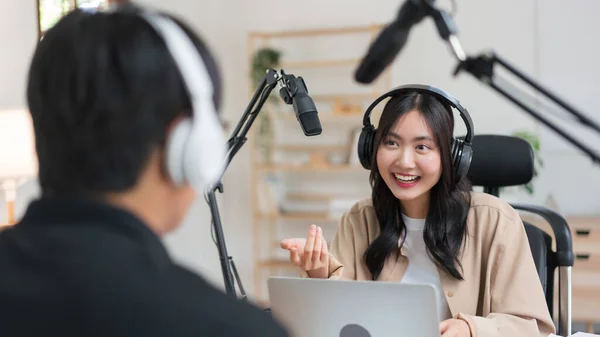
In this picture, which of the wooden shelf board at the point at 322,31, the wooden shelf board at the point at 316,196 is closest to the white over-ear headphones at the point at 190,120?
the wooden shelf board at the point at 322,31

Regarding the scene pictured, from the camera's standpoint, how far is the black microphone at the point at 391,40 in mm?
808

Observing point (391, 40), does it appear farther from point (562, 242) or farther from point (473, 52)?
point (473, 52)

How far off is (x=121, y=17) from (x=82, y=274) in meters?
0.24

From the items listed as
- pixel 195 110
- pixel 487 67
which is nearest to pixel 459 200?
pixel 487 67

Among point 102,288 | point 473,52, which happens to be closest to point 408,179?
point 102,288

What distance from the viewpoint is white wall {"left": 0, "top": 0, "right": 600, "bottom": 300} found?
4.07m

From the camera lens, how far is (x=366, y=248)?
190 cm

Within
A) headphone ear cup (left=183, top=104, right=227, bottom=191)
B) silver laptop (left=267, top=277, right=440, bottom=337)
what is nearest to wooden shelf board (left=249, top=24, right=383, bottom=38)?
silver laptop (left=267, top=277, right=440, bottom=337)

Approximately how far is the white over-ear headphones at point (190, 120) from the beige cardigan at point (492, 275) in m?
0.98

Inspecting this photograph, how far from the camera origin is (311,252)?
1565 millimetres

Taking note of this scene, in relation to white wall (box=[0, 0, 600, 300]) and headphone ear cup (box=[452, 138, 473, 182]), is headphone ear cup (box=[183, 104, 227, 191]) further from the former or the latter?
white wall (box=[0, 0, 600, 300])

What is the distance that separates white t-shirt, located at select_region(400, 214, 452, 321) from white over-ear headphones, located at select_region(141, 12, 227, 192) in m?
1.19

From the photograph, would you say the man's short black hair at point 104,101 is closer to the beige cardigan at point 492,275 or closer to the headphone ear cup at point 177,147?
the headphone ear cup at point 177,147

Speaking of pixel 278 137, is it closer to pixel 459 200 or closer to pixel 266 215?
pixel 266 215
